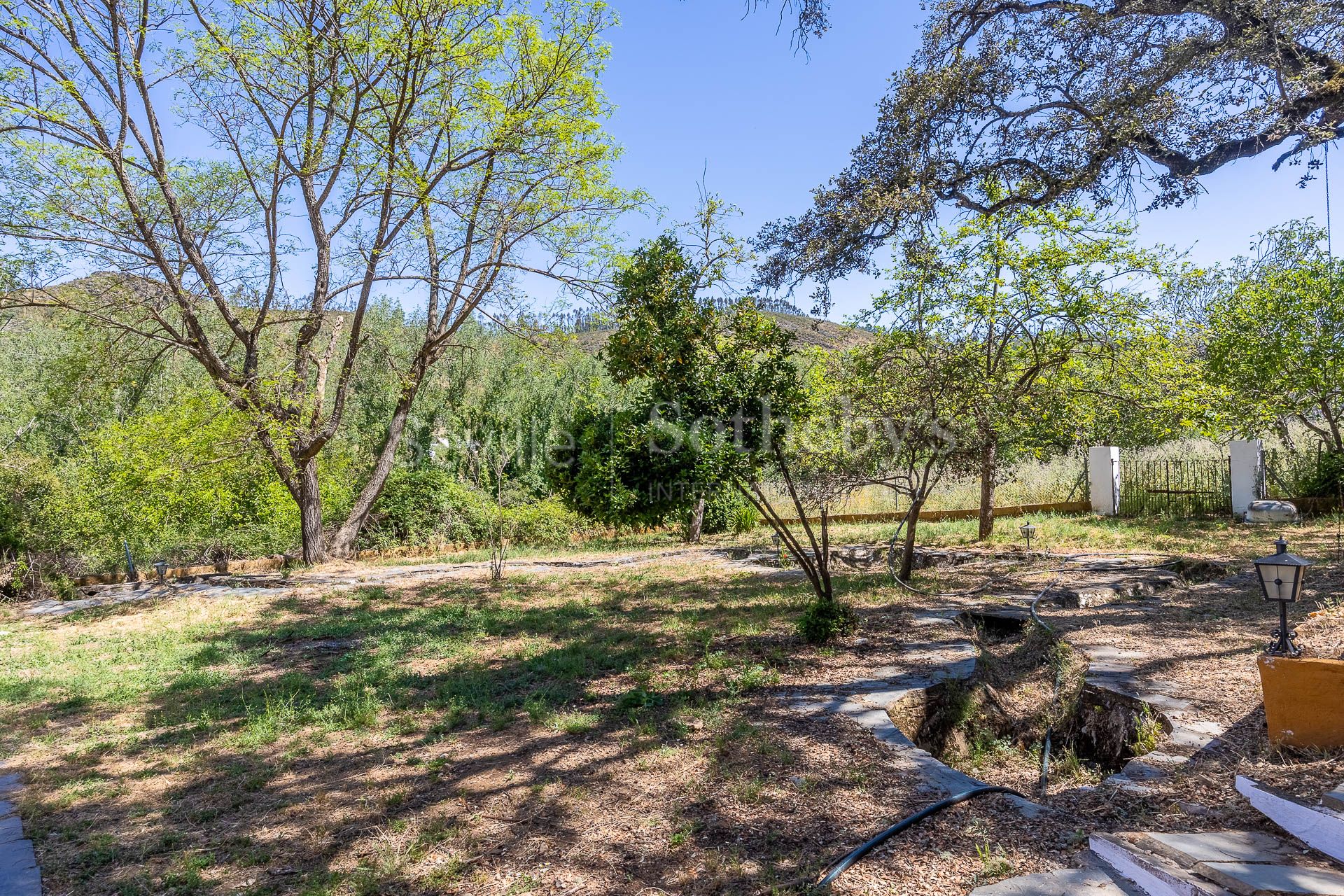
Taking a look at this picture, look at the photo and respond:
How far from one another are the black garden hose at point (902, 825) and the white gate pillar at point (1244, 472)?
13.3 metres

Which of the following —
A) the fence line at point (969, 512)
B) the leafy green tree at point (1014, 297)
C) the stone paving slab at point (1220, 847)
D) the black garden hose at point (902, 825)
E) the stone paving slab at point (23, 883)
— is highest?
the leafy green tree at point (1014, 297)

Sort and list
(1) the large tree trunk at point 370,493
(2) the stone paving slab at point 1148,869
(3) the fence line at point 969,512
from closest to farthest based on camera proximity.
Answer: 1. (2) the stone paving slab at point 1148,869
2. (1) the large tree trunk at point 370,493
3. (3) the fence line at point 969,512

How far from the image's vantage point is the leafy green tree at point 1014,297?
23.3 feet

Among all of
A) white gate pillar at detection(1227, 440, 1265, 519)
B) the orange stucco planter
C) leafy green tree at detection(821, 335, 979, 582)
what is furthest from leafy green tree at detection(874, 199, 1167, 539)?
white gate pillar at detection(1227, 440, 1265, 519)

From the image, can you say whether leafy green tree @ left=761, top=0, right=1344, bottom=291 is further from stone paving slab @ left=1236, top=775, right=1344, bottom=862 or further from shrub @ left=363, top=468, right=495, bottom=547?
shrub @ left=363, top=468, right=495, bottom=547

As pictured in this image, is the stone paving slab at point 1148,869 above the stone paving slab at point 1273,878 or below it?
below

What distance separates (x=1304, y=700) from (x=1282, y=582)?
2.36ft

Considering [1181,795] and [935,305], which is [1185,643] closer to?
[1181,795]

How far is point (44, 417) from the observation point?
15.4 meters

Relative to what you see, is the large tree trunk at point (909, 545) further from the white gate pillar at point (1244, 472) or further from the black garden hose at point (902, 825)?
the white gate pillar at point (1244, 472)

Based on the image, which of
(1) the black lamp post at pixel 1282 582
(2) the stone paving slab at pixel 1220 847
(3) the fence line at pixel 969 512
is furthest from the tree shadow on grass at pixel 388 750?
(3) the fence line at pixel 969 512

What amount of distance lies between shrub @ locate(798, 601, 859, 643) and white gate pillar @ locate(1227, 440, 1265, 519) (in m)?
11.5

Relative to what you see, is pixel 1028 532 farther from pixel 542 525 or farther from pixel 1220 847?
pixel 542 525

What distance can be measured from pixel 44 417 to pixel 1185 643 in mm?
20380
